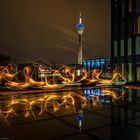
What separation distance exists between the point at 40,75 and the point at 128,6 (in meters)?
20.5

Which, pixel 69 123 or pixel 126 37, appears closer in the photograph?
pixel 69 123

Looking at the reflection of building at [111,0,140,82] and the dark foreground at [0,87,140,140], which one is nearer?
the dark foreground at [0,87,140,140]

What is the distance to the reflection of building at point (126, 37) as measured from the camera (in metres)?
33.4

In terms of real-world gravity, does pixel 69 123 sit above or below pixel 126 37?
below

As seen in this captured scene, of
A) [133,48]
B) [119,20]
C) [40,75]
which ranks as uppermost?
[119,20]

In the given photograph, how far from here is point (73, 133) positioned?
571 cm

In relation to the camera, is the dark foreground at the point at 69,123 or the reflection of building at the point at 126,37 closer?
the dark foreground at the point at 69,123

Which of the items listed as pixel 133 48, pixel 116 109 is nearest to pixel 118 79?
pixel 133 48

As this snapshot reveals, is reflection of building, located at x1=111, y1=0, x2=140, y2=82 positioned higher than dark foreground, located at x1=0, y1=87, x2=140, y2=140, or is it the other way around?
reflection of building, located at x1=111, y1=0, x2=140, y2=82

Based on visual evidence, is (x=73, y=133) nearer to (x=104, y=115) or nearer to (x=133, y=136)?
(x=133, y=136)

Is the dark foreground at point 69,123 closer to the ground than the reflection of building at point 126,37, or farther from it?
closer to the ground

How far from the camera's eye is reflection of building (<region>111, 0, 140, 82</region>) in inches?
1314

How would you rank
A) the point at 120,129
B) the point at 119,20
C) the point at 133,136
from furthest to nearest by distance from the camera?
the point at 119,20
the point at 120,129
the point at 133,136

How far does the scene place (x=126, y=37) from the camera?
34.9 m
